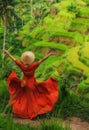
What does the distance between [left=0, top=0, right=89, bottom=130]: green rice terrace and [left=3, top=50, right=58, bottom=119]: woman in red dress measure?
167mm

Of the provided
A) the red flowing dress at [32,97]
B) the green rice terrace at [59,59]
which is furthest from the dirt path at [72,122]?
the red flowing dress at [32,97]

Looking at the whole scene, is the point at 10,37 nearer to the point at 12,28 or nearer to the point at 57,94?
the point at 12,28

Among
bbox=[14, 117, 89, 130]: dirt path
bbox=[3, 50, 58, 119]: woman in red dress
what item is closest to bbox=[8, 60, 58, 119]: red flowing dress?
bbox=[3, 50, 58, 119]: woman in red dress

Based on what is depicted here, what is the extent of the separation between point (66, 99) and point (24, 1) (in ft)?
89.2

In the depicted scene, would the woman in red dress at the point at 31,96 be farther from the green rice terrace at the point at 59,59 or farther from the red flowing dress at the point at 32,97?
the green rice terrace at the point at 59,59

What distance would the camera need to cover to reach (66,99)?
9.07 metres

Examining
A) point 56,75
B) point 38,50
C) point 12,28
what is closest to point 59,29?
point 38,50

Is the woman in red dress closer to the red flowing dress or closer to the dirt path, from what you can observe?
the red flowing dress

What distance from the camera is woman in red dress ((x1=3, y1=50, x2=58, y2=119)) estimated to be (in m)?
8.48

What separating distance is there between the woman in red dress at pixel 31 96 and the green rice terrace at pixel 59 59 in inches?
6.6

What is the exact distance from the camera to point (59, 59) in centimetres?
1557

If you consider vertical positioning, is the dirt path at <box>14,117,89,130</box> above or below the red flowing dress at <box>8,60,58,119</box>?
below

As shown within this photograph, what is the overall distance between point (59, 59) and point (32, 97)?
717 cm

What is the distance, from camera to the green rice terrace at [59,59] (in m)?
8.36
